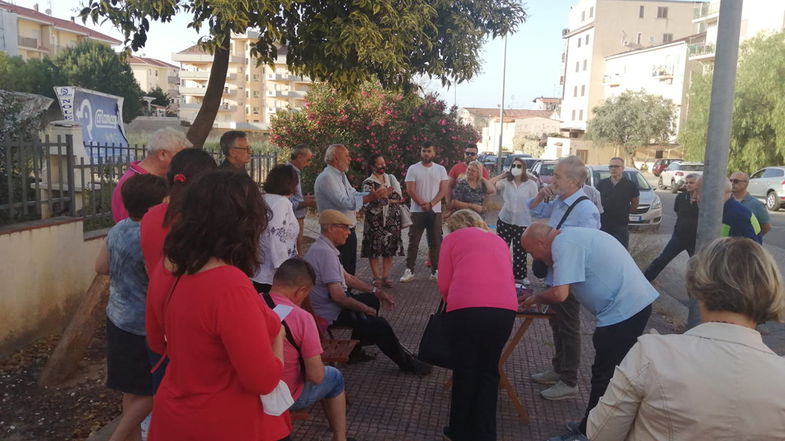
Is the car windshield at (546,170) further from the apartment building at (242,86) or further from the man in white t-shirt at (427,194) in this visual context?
the apartment building at (242,86)

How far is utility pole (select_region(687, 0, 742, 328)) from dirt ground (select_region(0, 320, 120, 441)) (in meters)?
4.00

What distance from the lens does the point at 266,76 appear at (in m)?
77.6

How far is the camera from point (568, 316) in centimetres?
439

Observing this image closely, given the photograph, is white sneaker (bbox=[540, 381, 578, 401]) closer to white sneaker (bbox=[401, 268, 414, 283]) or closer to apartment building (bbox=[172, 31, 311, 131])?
white sneaker (bbox=[401, 268, 414, 283])

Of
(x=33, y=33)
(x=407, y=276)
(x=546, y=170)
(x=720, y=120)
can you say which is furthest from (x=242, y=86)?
(x=720, y=120)

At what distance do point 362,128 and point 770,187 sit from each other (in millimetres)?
15506

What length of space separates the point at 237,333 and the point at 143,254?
1.22 meters

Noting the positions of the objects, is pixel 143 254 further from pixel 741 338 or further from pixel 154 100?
pixel 154 100

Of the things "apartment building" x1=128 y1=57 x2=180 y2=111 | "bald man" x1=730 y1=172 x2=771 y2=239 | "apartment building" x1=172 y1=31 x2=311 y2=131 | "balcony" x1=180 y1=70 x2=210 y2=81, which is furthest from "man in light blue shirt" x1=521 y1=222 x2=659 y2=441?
"apartment building" x1=128 y1=57 x2=180 y2=111

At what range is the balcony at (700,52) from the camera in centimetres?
4436

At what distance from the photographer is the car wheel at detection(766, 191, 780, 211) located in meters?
20.8

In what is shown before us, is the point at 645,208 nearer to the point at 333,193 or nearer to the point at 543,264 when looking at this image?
the point at 333,193

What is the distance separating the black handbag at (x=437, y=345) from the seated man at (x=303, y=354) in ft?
2.38

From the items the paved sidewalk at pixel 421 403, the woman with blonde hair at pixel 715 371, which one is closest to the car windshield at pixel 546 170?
the paved sidewalk at pixel 421 403
